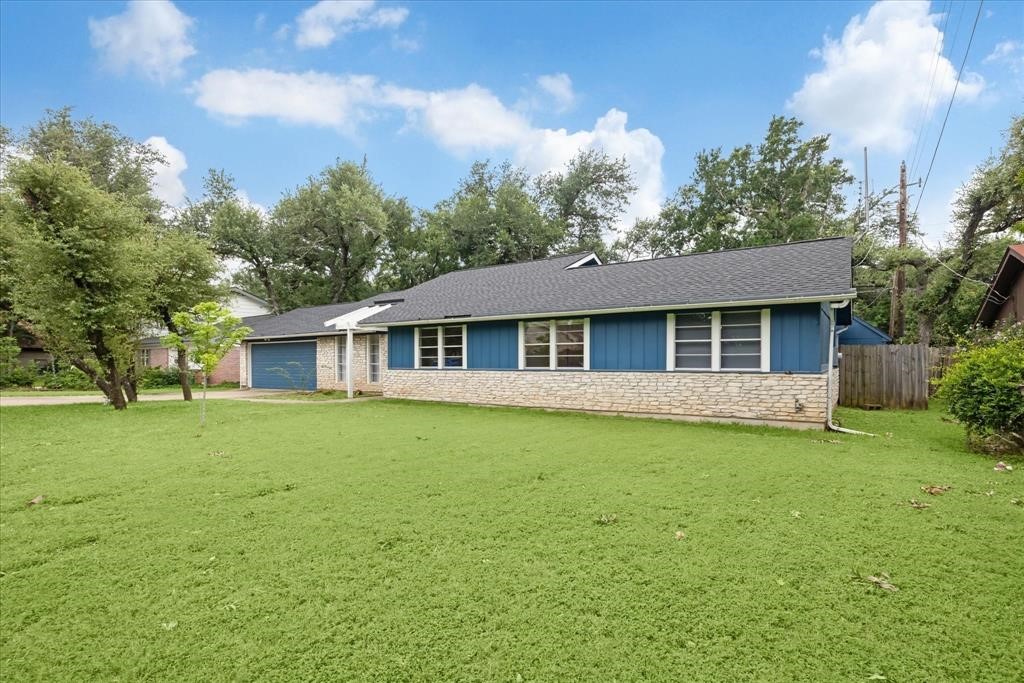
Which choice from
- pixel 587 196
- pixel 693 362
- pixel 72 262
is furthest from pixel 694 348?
pixel 587 196

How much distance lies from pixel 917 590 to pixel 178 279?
63.3 ft

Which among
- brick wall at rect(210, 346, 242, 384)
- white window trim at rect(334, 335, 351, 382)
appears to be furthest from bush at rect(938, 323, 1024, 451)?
brick wall at rect(210, 346, 242, 384)

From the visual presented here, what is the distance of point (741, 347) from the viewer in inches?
402

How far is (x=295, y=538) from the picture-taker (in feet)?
12.7

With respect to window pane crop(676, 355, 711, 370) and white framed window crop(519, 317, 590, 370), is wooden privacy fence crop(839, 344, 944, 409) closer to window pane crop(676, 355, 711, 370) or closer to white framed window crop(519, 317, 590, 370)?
window pane crop(676, 355, 711, 370)

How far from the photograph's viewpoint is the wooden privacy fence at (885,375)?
40.2ft

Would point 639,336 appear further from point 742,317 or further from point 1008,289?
point 1008,289

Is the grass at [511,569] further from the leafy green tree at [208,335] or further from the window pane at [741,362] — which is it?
the window pane at [741,362]

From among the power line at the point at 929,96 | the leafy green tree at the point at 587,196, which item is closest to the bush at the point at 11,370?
the leafy green tree at the point at 587,196

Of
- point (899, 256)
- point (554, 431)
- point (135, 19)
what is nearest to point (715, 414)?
point (554, 431)

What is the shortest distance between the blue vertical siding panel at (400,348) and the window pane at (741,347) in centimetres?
972

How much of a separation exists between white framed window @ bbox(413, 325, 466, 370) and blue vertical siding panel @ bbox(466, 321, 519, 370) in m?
0.32

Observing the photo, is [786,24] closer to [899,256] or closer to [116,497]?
[899,256]

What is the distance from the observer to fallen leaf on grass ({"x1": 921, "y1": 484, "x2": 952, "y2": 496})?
503 centimetres
